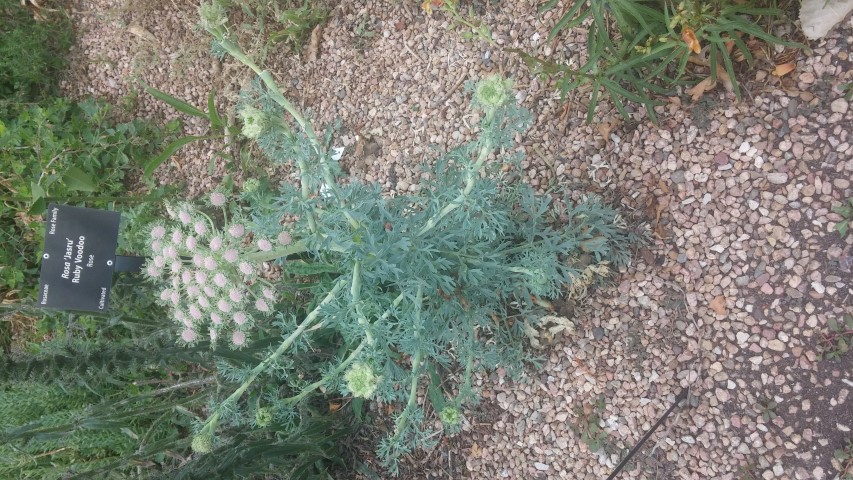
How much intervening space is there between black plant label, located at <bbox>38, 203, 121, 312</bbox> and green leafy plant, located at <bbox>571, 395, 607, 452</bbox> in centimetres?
204

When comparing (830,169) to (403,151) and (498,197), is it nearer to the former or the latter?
(498,197)

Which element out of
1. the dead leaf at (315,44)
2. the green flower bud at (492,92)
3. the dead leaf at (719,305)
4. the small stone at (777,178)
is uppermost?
the dead leaf at (315,44)

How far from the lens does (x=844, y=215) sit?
2221 millimetres

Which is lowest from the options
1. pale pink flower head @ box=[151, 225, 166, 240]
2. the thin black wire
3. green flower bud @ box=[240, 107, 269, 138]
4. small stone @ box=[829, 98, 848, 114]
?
the thin black wire

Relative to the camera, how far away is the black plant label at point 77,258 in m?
2.40

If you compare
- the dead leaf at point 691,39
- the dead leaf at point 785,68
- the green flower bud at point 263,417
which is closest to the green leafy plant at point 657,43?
the dead leaf at point 691,39

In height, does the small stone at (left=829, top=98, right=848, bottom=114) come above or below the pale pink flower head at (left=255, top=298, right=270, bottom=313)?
below

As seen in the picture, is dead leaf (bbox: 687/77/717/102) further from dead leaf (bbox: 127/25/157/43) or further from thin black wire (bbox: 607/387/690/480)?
dead leaf (bbox: 127/25/157/43)

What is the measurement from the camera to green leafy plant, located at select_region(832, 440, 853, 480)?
217cm

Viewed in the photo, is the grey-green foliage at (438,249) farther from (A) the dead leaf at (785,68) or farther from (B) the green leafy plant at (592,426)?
(A) the dead leaf at (785,68)

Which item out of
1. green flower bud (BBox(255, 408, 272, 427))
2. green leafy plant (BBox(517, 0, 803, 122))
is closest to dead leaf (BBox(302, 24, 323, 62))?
green leafy plant (BBox(517, 0, 803, 122))

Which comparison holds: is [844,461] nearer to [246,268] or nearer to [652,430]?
[652,430]

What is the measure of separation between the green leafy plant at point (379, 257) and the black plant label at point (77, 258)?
25cm

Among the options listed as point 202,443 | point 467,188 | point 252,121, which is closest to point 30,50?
point 252,121
